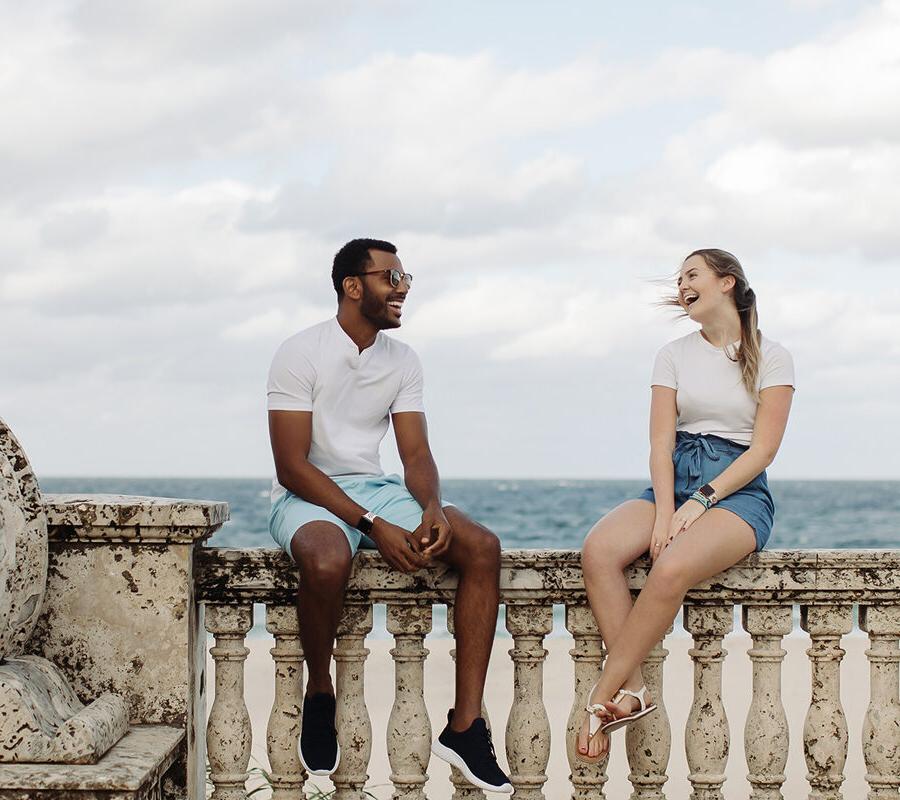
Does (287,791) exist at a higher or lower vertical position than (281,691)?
lower

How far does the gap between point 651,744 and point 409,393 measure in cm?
147

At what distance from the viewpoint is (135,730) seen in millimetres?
3424

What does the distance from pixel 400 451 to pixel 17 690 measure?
1.52m

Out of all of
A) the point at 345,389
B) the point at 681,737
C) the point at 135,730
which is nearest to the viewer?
the point at 135,730

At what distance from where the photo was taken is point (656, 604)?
11.5 feet

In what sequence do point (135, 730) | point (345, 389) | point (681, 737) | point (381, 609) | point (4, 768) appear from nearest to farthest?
1. point (4, 768)
2. point (135, 730)
3. point (345, 389)
4. point (681, 737)
5. point (381, 609)

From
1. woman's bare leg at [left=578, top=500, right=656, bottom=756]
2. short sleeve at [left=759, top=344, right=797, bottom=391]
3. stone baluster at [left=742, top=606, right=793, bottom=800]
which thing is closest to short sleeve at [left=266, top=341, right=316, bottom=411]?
woman's bare leg at [left=578, top=500, right=656, bottom=756]

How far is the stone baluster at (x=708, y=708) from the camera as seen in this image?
373 cm

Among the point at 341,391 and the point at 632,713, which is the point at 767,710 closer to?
the point at 632,713

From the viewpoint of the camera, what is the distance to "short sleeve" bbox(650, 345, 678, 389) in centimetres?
396

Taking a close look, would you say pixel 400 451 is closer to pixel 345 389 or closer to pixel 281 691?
pixel 345 389

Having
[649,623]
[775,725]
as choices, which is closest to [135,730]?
[649,623]

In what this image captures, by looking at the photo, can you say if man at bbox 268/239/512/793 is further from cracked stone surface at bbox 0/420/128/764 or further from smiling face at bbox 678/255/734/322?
smiling face at bbox 678/255/734/322

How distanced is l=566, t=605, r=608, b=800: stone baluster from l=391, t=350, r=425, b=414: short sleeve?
91 cm
